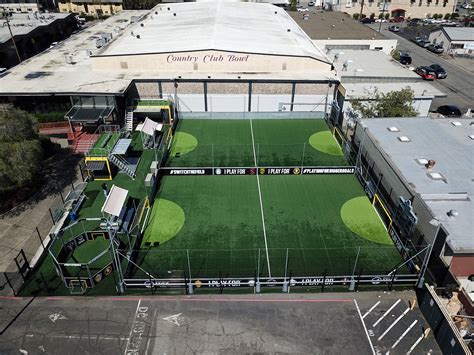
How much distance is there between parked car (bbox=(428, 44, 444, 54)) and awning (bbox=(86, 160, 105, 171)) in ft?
226

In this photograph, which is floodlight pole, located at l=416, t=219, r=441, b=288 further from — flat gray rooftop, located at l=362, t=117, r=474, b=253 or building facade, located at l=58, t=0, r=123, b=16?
building facade, located at l=58, t=0, r=123, b=16

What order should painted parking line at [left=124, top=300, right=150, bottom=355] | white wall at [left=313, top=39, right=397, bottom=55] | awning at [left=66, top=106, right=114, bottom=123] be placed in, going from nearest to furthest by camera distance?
painted parking line at [left=124, top=300, right=150, bottom=355] → awning at [left=66, top=106, right=114, bottom=123] → white wall at [left=313, top=39, right=397, bottom=55]

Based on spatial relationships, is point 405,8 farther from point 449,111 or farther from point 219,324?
point 219,324

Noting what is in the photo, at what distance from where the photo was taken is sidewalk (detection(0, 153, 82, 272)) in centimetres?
2573

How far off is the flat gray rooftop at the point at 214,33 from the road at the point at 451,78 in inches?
786

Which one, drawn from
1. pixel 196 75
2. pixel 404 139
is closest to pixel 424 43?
pixel 404 139

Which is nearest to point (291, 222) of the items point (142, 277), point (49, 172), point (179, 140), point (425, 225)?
point (425, 225)

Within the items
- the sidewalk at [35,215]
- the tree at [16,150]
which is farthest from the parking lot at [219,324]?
the tree at [16,150]

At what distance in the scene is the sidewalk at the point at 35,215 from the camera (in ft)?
84.4

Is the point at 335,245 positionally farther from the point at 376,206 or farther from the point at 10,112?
the point at 10,112

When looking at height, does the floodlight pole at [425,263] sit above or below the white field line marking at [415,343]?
above

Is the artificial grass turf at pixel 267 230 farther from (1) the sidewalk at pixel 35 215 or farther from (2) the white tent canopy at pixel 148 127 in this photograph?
(1) the sidewalk at pixel 35 215

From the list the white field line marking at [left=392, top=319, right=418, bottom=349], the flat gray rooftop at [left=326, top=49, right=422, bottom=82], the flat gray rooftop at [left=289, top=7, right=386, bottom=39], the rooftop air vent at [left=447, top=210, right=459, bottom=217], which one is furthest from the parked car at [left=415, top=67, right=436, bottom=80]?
the white field line marking at [left=392, top=319, right=418, bottom=349]

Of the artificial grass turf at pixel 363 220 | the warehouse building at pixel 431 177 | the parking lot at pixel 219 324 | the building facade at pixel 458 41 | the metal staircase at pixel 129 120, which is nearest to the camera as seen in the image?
the parking lot at pixel 219 324
